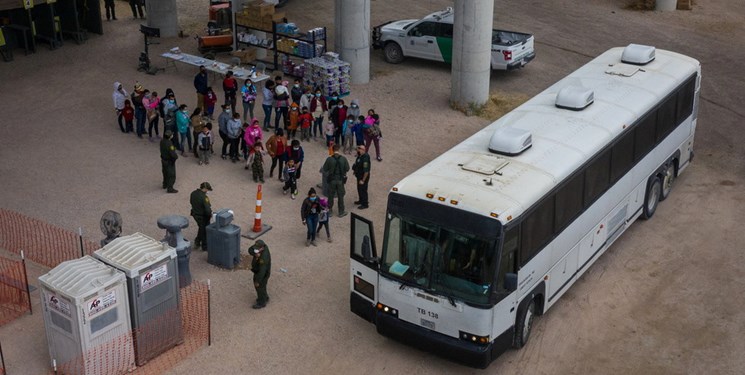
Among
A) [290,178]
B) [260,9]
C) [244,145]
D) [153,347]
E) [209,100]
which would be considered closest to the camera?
[153,347]

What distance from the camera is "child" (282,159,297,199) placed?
21.2m

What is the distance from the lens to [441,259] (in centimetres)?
1433

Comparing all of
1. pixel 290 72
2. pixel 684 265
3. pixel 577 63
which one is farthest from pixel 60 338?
pixel 577 63

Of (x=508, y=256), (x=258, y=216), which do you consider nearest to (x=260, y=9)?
(x=258, y=216)

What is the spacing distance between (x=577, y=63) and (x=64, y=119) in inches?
679

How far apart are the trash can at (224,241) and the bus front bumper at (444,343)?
4.18 m

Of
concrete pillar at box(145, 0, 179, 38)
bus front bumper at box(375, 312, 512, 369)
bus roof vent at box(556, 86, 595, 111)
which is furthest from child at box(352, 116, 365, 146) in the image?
concrete pillar at box(145, 0, 179, 38)

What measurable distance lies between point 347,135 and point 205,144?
12.3 feet

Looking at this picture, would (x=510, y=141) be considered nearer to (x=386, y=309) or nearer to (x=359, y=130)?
(x=386, y=309)

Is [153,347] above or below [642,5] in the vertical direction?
below

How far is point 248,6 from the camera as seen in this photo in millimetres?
31234

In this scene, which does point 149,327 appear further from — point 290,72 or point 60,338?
point 290,72

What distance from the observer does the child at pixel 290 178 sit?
69.5 feet

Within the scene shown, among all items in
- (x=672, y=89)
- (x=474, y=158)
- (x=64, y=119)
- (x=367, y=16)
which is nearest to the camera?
(x=474, y=158)
